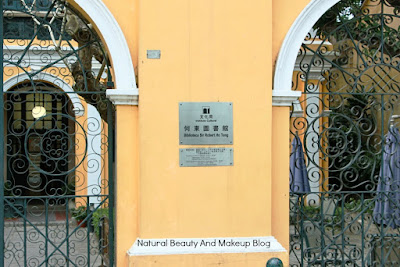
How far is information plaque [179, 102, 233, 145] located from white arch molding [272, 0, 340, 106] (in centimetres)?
50

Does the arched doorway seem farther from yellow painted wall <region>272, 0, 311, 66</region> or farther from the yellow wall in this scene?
yellow painted wall <region>272, 0, 311, 66</region>

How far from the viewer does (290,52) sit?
4.96 metres

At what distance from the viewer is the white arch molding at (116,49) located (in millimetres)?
4723

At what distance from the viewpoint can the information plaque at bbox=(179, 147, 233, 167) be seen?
473 cm

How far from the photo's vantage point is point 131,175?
483cm

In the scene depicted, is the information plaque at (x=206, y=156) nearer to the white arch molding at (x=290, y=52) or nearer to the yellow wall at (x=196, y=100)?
the yellow wall at (x=196, y=100)

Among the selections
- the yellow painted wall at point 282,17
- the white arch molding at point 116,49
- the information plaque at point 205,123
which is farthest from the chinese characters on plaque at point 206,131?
the yellow painted wall at point 282,17

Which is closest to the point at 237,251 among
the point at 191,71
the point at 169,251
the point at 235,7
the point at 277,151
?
the point at 169,251

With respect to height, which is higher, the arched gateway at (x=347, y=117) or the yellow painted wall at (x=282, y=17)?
the yellow painted wall at (x=282, y=17)

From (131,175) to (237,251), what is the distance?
1135 mm

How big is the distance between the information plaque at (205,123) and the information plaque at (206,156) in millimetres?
60

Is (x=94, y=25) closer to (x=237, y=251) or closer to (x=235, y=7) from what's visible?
(x=235, y=7)

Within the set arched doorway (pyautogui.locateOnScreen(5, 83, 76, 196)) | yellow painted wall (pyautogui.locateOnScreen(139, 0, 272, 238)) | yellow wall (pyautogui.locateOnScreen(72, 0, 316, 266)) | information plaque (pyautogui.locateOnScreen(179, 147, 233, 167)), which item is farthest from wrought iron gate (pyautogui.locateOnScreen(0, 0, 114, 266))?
information plaque (pyautogui.locateOnScreen(179, 147, 233, 167))

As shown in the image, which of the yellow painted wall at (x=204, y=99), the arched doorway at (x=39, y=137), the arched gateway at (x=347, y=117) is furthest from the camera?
the arched gateway at (x=347, y=117)
